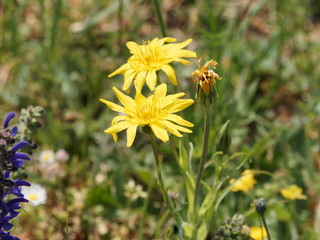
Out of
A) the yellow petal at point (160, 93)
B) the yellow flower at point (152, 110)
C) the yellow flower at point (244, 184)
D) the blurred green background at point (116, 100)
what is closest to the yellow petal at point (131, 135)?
the yellow flower at point (152, 110)

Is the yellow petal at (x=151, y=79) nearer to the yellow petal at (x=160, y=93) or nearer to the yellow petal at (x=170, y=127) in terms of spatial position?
the yellow petal at (x=160, y=93)

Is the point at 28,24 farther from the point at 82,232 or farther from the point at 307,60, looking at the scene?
the point at 307,60

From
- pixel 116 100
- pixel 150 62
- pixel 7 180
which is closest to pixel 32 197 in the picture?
pixel 116 100

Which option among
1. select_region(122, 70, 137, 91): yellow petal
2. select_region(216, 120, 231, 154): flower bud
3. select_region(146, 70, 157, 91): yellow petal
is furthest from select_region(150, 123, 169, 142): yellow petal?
select_region(216, 120, 231, 154): flower bud

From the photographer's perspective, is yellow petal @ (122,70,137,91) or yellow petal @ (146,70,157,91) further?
yellow petal @ (122,70,137,91)

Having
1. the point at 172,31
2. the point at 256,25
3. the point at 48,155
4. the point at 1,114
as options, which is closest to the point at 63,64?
the point at 1,114

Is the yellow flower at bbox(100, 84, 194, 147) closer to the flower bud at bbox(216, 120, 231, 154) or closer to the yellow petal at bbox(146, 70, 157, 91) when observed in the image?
the yellow petal at bbox(146, 70, 157, 91)

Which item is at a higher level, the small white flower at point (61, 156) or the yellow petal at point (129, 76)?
the small white flower at point (61, 156)
